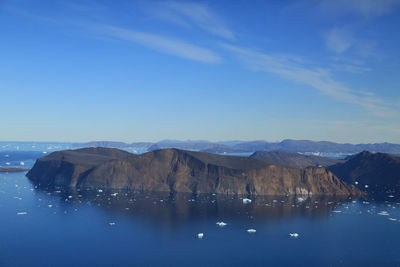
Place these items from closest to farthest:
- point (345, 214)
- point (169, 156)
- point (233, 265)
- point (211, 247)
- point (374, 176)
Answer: point (233, 265), point (211, 247), point (345, 214), point (169, 156), point (374, 176)

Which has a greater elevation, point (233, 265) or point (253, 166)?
point (253, 166)

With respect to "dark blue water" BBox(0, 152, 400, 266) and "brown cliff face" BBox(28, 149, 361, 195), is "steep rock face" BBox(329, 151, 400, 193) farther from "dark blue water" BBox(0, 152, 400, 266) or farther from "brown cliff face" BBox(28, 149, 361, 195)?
"dark blue water" BBox(0, 152, 400, 266)

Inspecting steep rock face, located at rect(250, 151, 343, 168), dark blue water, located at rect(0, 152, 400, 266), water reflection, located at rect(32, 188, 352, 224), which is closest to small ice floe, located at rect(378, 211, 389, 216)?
dark blue water, located at rect(0, 152, 400, 266)

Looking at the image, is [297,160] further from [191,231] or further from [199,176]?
[191,231]

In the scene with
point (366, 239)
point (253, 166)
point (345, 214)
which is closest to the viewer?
point (366, 239)

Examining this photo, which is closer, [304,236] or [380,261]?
[380,261]

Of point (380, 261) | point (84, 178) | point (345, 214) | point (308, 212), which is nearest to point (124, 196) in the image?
point (84, 178)

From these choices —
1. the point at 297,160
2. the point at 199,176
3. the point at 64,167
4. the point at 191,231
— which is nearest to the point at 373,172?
the point at 297,160

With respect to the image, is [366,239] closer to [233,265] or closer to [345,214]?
[345,214]
